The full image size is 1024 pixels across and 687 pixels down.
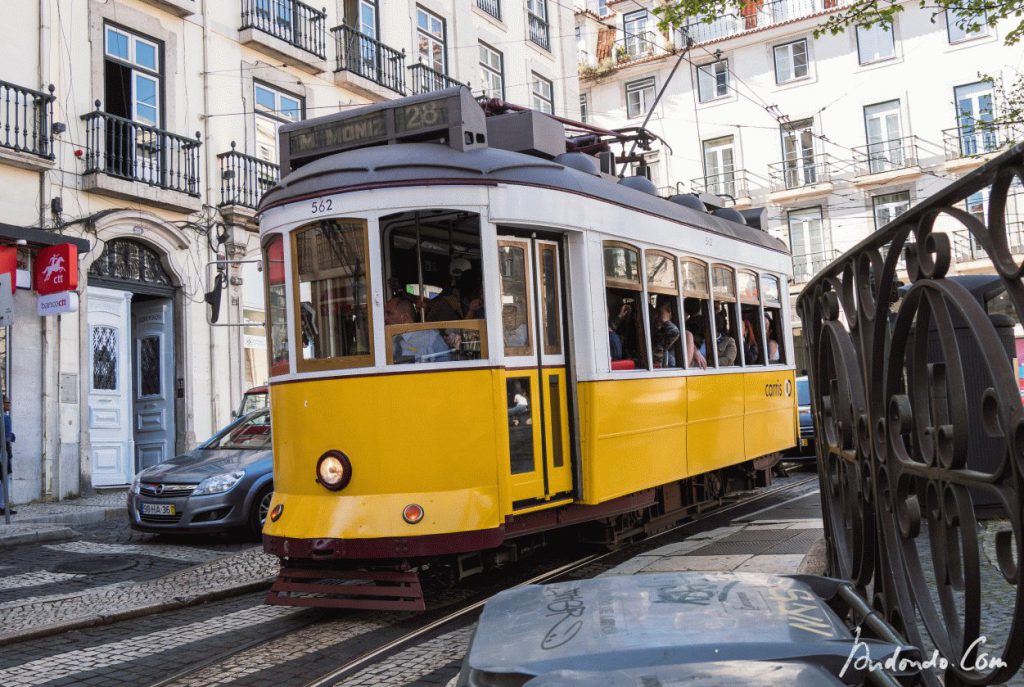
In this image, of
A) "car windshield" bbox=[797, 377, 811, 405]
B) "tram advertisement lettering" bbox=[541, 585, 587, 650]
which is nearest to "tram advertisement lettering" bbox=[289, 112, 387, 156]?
"tram advertisement lettering" bbox=[541, 585, 587, 650]

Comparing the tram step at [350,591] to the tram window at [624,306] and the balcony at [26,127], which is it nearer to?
the tram window at [624,306]

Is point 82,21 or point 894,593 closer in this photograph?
point 894,593

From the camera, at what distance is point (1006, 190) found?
1.85 m

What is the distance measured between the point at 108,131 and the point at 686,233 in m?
10.9

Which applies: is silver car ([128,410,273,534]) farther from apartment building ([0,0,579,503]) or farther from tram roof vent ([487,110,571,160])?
apartment building ([0,0,579,503])

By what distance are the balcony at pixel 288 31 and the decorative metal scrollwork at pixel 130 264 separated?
4626mm

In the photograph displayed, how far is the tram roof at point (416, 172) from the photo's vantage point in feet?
22.1

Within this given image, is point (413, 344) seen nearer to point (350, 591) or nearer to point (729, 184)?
point (350, 591)

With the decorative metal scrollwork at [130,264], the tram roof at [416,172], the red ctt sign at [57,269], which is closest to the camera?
the tram roof at [416,172]

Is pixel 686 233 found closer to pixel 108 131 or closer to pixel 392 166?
pixel 392 166

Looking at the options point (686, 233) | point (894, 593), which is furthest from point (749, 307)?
point (894, 593)

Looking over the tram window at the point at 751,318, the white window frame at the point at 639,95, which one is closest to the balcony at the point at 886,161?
the white window frame at the point at 639,95

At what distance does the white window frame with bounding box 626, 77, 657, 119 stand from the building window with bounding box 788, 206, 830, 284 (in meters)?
8.01

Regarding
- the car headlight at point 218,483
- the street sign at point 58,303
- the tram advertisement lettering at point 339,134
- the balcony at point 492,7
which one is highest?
the balcony at point 492,7
